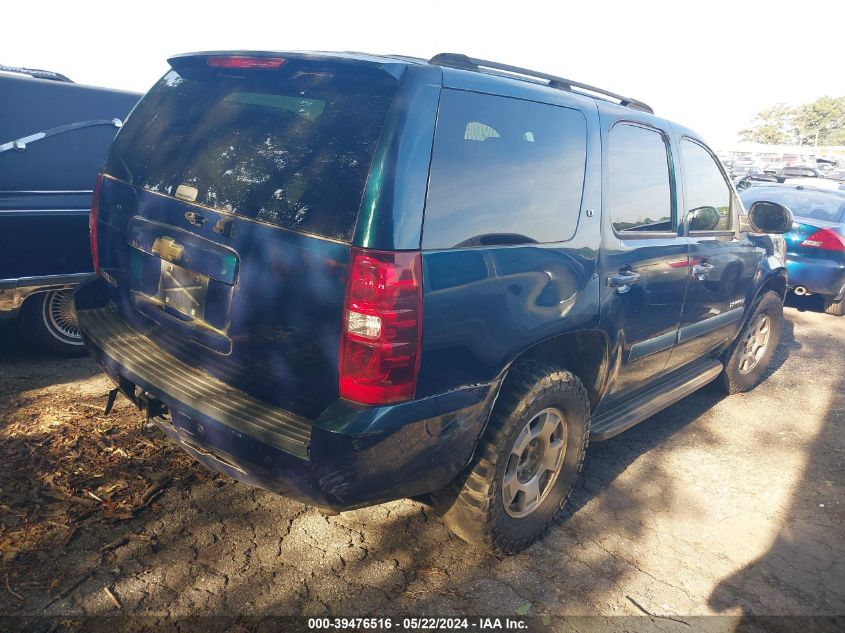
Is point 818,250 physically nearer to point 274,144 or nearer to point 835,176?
point 274,144

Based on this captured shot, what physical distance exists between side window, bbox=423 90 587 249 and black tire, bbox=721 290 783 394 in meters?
2.87

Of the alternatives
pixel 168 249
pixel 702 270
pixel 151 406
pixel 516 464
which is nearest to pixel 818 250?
pixel 702 270

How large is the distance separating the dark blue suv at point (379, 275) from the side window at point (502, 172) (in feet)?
0.03

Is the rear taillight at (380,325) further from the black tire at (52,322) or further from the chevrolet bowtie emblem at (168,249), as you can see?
the black tire at (52,322)

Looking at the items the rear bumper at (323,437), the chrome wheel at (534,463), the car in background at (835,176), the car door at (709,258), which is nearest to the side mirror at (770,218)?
the car door at (709,258)

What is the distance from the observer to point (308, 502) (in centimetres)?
221

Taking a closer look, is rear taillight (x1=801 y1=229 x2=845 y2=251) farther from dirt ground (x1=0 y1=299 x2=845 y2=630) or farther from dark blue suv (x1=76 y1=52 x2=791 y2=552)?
dark blue suv (x1=76 y1=52 x2=791 y2=552)

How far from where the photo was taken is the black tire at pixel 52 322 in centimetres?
434

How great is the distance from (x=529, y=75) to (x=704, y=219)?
1.77 meters

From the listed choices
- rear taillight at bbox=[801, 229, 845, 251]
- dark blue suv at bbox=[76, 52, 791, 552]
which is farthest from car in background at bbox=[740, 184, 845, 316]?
dark blue suv at bbox=[76, 52, 791, 552]

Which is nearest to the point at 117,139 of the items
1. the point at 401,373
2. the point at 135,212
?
the point at 135,212

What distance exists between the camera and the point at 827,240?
7.80m

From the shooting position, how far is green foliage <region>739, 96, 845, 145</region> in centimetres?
8681

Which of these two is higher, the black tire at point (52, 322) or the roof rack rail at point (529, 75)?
the roof rack rail at point (529, 75)
